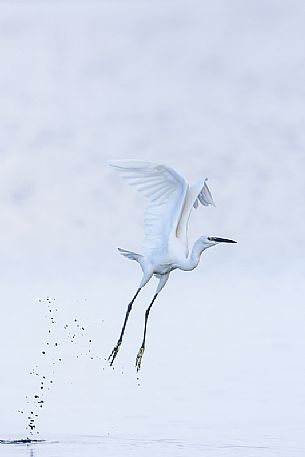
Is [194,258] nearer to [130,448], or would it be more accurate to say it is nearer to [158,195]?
[158,195]

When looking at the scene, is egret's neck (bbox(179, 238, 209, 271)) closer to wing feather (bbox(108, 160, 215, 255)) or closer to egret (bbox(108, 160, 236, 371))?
egret (bbox(108, 160, 236, 371))

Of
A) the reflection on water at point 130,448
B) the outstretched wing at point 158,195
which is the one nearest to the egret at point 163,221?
the outstretched wing at point 158,195

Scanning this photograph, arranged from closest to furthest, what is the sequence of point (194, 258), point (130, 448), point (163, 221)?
point (194, 258) < point (163, 221) < point (130, 448)

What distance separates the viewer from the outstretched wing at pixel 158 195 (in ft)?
70.7

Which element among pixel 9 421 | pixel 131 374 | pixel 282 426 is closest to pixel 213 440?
pixel 282 426

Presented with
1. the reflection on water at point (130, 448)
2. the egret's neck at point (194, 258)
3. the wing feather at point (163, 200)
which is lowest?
the reflection on water at point (130, 448)

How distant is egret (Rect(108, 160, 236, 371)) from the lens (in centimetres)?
2161

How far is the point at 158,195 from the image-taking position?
71.6 ft

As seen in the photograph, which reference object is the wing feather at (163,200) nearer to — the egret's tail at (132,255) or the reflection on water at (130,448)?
the egret's tail at (132,255)

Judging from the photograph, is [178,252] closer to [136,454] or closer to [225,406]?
[136,454]

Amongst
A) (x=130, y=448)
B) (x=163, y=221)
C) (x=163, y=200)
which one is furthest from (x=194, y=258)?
(x=130, y=448)

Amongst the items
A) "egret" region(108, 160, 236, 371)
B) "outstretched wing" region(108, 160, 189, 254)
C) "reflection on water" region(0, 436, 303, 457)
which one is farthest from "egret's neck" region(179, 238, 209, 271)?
"reflection on water" region(0, 436, 303, 457)

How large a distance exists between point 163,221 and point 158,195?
13.1 inches

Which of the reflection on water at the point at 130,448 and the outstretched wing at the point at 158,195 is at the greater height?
the outstretched wing at the point at 158,195
